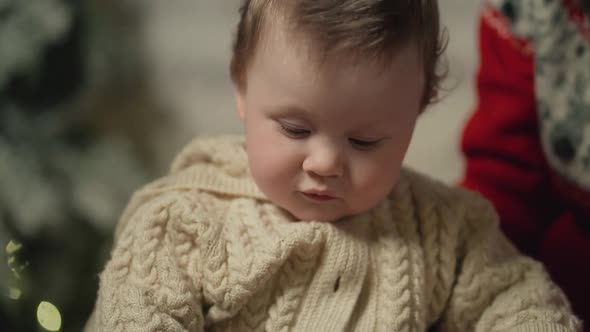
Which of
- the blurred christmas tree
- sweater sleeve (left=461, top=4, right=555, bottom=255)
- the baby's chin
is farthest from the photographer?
sweater sleeve (left=461, top=4, right=555, bottom=255)

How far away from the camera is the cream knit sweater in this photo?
776 millimetres

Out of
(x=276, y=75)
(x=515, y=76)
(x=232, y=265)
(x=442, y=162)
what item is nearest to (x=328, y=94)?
(x=276, y=75)

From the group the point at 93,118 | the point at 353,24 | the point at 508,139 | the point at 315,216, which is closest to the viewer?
the point at 353,24

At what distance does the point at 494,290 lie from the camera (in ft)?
2.85

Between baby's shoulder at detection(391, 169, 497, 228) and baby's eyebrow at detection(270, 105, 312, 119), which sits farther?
baby's shoulder at detection(391, 169, 497, 228)

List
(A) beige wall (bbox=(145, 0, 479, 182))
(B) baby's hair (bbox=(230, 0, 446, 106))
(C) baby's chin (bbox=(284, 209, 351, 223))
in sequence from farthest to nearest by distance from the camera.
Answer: (A) beige wall (bbox=(145, 0, 479, 182)), (C) baby's chin (bbox=(284, 209, 351, 223)), (B) baby's hair (bbox=(230, 0, 446, 106))

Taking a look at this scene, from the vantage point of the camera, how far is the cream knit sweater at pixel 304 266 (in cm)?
78

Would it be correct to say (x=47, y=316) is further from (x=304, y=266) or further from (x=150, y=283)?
(x=304, y=266)

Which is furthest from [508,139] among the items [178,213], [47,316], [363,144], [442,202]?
[47,316]

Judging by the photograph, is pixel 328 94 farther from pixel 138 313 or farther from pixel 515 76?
pixel 515 76

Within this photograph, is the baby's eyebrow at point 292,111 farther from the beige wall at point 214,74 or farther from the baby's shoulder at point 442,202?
the beige wall at point 214,74

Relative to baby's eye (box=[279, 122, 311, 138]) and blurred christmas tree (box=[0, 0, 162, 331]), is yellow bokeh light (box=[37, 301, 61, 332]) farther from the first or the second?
baby's eye (box=[279, 122, 311, 138])

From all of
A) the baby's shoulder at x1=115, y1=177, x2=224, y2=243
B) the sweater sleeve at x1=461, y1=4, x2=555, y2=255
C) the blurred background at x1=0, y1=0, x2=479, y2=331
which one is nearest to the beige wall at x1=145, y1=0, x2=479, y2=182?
the blurred background at x1=0, y1=0, x2=479, y2=331

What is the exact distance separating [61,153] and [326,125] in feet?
2.13
